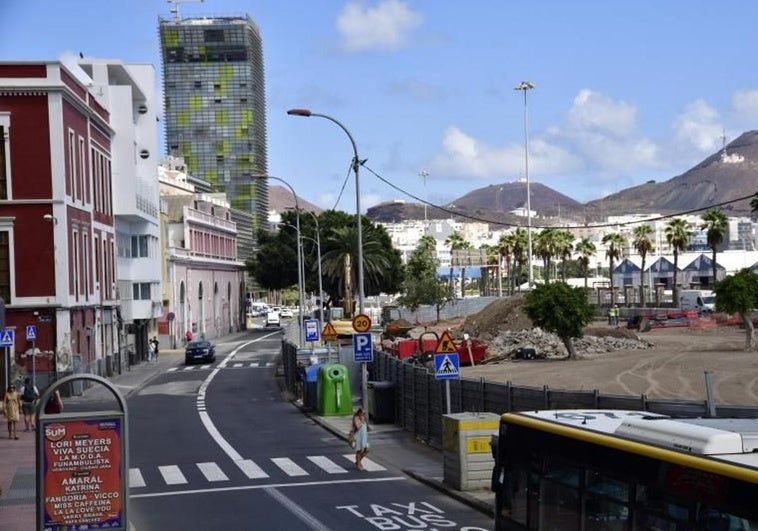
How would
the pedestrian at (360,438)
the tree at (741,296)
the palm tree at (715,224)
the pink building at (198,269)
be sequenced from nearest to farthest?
the pedestrian at (360,438) < the tree at (741,296) < the pink building at (198,269) < the palm tree at (715,224)

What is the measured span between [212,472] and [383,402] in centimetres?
925

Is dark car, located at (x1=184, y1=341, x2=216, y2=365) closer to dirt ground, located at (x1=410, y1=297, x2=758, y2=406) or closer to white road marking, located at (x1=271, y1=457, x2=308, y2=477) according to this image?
Answer: dirt ground, located at (x1=410, y1=297, x2=758, y2=406)

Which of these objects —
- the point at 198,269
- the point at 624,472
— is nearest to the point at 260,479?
the point at 624,472

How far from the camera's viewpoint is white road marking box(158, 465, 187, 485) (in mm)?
26647

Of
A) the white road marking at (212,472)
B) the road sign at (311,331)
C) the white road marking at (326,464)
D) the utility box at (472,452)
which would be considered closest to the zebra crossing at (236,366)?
the road sign at (311,331)

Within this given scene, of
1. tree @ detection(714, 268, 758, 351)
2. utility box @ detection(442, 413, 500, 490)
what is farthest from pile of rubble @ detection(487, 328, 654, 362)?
utility box @ detection(442, 413, 500, 490)

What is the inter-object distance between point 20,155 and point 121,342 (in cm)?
1855

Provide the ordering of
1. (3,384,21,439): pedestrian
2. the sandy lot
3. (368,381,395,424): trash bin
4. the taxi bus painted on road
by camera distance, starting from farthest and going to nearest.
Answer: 1. the sandy lot
2. (368,381,395,424): trash bin
3. (3,384,21,439): pedestrian
4. the taxi bus painted on road

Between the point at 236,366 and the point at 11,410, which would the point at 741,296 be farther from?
the point at 11,410

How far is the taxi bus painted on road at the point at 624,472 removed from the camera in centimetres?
955

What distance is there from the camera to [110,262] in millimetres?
64438

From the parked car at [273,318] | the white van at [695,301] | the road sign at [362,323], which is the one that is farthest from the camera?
the parked car at [273,318]

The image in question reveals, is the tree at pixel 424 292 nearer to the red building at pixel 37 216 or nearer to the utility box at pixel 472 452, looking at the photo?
the red building at pixel 37 216

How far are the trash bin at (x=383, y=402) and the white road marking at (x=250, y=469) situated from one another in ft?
23.0
